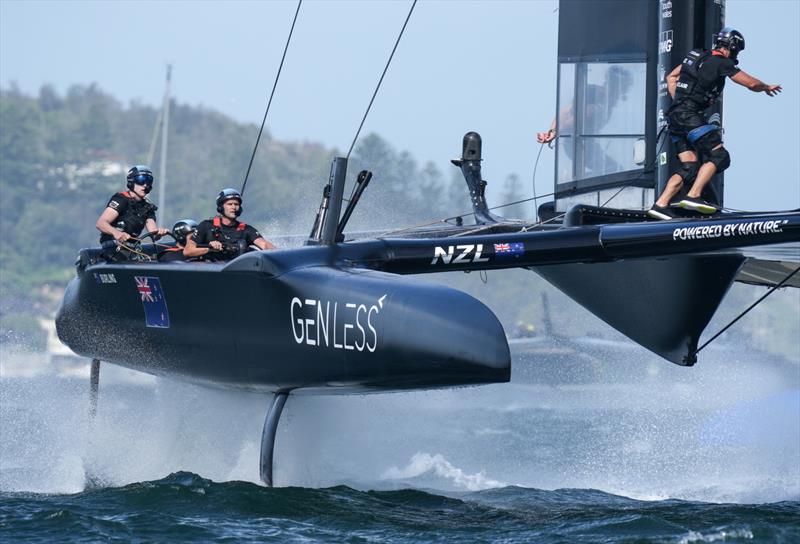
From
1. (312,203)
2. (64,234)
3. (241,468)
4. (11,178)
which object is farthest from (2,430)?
(11,178)

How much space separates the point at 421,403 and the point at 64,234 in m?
38.6

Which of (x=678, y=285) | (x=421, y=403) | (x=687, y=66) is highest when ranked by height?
(x=687, y=66)

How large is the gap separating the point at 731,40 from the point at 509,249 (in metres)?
1.53

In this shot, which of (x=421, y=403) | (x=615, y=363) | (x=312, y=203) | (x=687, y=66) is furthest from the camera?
(x=615, y=363)

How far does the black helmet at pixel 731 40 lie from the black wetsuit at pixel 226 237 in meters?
2.65

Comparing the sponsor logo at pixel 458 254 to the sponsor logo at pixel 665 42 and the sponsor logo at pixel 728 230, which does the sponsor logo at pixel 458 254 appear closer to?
the sponsor logo at pixel 728 230

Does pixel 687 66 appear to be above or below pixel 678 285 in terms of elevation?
above

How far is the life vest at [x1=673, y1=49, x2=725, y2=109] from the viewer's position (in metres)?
7.18

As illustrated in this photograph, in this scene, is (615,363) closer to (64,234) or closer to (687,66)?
(687,66)

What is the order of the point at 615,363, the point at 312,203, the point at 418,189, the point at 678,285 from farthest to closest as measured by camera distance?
the point at 418,189
the point at 615,363
the point at 312,203
the point at 678,285

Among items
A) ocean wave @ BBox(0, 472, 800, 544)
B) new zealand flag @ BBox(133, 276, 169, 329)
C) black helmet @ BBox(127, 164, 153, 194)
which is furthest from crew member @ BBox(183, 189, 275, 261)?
ocean wave @ BBox(0, 472, 800, 544)

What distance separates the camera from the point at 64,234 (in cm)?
5253

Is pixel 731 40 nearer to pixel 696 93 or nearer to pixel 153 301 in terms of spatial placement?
pixel 696 93

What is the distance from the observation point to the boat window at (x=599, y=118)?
28.8 feet
